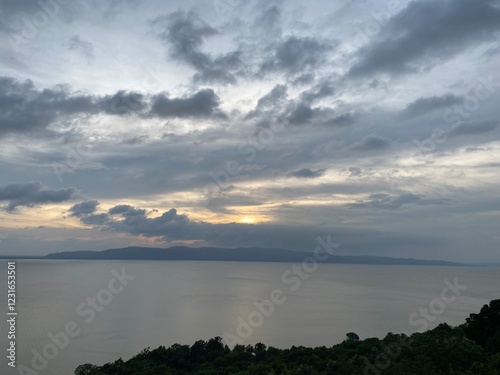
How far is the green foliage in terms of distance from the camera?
23.0m

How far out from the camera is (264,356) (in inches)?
1710

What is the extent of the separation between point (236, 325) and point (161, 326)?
56.9 ft

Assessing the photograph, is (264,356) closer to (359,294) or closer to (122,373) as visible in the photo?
(122,373)

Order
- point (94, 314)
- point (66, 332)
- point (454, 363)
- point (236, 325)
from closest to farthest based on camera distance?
1. point (454, 363)
2. point (66, 332)
3. point (236, 325)
4. point (94, 314)

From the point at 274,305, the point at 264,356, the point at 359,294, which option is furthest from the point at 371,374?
the point at 359,294

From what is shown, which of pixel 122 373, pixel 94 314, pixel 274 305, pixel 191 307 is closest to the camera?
pixel 122 373

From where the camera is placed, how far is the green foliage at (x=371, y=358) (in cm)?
2298

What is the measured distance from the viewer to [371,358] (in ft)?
103
